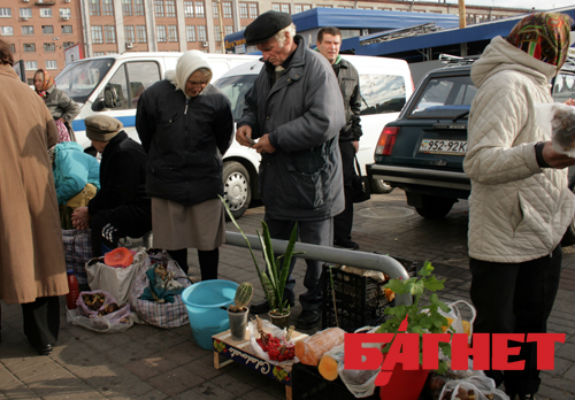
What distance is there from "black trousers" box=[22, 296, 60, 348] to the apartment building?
80.4 m

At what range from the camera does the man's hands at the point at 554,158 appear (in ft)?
6.26

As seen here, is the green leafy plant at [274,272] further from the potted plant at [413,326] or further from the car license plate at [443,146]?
the car license plate at [443,146]

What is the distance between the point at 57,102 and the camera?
23.4 feet

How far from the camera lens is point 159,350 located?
350 cm

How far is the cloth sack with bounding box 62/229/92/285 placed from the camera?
4484mm

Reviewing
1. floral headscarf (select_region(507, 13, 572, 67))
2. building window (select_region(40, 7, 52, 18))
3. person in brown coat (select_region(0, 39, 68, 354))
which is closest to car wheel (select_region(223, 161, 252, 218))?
person in brown coat (select_region(0, 39, 68, 354))

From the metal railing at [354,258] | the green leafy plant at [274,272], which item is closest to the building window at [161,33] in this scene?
the green leafy plant at [274,272]

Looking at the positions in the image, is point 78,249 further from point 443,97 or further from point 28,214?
point 443,97

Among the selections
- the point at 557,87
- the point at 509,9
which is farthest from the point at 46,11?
the point at 557,87

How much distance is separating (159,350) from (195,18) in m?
87.1

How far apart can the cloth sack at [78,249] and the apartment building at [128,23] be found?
260ft

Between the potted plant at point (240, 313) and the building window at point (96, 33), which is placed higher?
the building window at point (96, 33)

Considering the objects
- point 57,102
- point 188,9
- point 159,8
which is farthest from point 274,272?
point 188,9

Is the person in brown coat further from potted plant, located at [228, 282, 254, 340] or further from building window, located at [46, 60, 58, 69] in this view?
building window, located at [46, 60, 58, 69]
